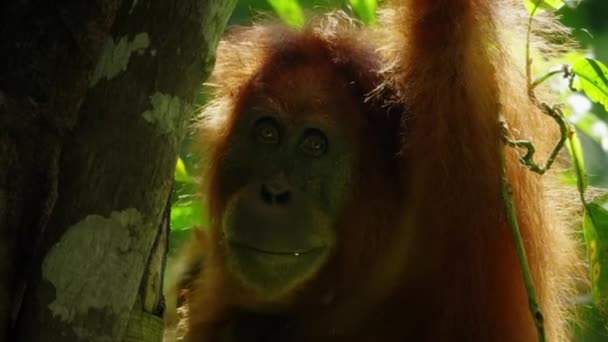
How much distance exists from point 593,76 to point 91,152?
1594mm

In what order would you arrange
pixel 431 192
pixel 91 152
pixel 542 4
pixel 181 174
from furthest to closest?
pixel 181 174
pixel 431 192
pixel 542 4
pixel 91 152

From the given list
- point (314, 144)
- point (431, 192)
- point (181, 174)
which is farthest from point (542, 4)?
point (181, 174)

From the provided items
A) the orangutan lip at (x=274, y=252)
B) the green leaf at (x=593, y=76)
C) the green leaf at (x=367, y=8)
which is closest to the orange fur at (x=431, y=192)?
the green leaf at (x=367, y=8)

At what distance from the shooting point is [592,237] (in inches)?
116

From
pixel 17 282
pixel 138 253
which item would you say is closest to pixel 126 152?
pixel 138 253

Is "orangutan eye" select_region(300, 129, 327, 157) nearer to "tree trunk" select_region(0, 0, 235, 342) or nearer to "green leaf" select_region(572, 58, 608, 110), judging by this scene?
"green leaf" select_region(572, 58, 608, 110)

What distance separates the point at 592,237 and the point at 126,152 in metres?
1.57

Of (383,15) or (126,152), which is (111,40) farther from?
(383,15)

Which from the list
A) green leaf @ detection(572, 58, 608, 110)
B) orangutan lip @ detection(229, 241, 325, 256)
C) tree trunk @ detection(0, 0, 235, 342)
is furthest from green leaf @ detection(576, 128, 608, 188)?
tree trunk @ detection(0, 0, 235, 342)

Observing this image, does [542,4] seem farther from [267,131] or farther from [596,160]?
[596,160]

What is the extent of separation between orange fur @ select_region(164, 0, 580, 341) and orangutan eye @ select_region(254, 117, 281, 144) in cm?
15

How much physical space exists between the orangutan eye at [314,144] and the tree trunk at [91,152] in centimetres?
146

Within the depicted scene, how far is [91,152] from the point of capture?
2.25 meters

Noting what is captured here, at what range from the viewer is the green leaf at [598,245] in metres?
2.92
